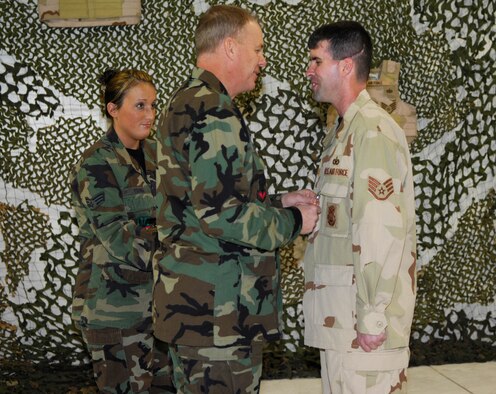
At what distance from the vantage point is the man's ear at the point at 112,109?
272 centimetres

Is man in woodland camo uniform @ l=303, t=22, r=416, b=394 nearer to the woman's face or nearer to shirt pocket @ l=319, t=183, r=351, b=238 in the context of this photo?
shirt pocket @ l=319, t=183, r=351, b=238

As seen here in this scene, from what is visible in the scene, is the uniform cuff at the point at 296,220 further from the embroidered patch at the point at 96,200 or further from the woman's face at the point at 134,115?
the woman's face at the point at 134,115

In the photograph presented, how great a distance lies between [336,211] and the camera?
212cm

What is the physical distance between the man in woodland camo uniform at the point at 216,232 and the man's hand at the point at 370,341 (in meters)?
0.24

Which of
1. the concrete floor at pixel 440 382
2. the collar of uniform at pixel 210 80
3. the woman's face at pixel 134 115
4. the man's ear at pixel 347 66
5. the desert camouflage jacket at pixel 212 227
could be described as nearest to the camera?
the desert camouflage jacket at pixel 212 227

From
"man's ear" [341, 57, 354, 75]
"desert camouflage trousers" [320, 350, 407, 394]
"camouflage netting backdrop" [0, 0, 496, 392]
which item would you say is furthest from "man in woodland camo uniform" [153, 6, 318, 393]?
"camouflage netting backdrop" [0, 0, 496, 392]

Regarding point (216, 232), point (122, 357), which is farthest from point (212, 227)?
point (122, 357)

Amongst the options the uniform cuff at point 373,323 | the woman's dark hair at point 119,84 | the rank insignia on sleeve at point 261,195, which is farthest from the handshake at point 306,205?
the woman's dark hair at point 119,84

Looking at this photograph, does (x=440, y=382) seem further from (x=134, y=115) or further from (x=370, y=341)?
(x=134, y=115)

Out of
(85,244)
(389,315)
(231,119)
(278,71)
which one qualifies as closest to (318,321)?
(389,315)

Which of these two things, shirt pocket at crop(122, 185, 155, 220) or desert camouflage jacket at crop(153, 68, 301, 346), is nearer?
desert camouflage jacket at crop(153, 68, 301, 346)

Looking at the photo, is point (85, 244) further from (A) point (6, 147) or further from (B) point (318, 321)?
(A) point (6, 147)

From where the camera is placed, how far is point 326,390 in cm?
223

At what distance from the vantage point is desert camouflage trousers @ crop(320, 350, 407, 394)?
6.75 feet
